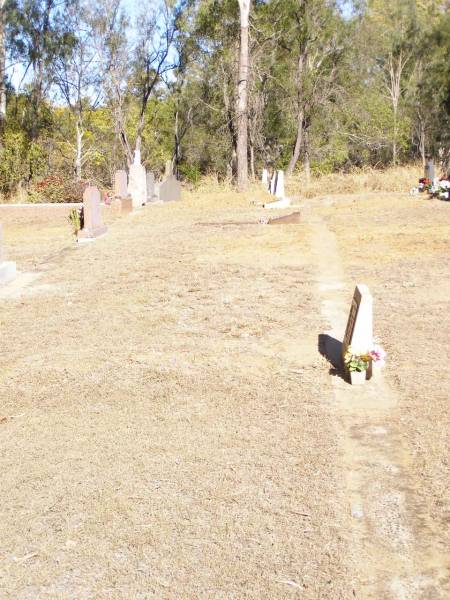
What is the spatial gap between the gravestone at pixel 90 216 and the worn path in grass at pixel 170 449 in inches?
232

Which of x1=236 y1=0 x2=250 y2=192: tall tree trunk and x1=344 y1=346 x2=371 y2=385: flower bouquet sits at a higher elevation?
x1=236 y1=0 x2=250 y2=192: tall tree trunk

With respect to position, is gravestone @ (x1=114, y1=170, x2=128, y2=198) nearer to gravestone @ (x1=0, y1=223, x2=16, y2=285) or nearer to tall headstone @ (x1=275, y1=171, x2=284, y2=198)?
tall headstone @ (x1=275, y1=171, x2=284, y2=198)

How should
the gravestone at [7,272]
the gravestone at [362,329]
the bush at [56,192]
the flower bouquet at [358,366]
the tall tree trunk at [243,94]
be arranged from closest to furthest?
the flower bouquet at [358,366] < the gravestone at [362,329] < the gravestone at [7,272] < the bush at [56,192] < the tall tree trunk at [243,94]

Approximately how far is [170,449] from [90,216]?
36.4ft

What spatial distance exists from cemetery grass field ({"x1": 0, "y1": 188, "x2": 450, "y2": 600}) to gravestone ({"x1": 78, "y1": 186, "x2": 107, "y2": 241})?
4793mm

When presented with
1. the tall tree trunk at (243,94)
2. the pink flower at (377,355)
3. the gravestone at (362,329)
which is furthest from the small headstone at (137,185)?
the pink flower at (377,355)

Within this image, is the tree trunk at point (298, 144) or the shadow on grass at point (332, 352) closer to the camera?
the shadow on grass at point (332, 352)

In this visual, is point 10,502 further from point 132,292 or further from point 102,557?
point 132,292

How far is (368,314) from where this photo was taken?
18.6 ft

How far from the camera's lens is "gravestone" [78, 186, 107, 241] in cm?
1470

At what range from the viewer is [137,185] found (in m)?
22.7

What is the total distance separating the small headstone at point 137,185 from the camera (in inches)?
888

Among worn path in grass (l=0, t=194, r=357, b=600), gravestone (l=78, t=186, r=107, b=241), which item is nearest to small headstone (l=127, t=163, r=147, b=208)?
gravestone (l=78, t=186, r=107, b=241)

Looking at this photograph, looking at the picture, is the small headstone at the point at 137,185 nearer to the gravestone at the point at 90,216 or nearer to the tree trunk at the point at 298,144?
the gravestone at the point at 90,216
